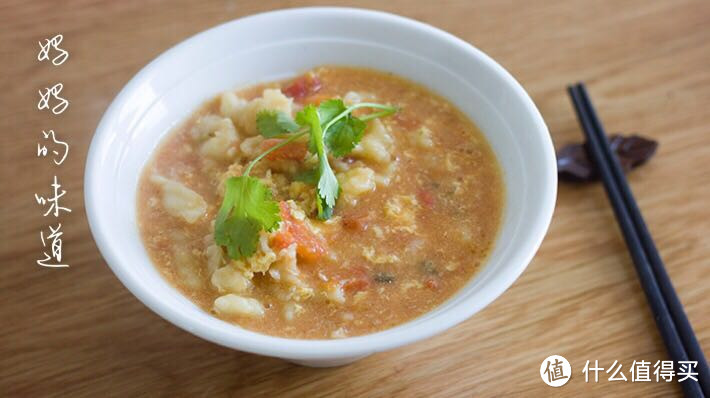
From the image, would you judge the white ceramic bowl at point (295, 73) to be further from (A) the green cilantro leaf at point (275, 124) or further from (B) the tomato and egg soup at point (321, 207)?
(A) the green cilantro leaf at point (275, 124)

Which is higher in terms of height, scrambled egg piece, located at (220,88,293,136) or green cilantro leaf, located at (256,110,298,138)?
scrambled egg piece, located at (220,88,293,136)

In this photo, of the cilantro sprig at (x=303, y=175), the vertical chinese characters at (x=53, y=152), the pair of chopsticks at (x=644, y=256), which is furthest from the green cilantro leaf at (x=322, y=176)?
the pair of chopsticks at (x=644, y=256)

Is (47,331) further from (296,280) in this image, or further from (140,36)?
(140,36)

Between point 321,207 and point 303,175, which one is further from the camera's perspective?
point 303,175

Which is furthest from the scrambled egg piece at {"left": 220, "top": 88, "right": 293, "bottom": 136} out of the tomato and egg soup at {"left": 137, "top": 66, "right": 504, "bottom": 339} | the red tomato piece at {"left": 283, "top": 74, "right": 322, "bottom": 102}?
the red tomato piece at {"left": 283, "top": 74, "right": 322, "bottom": 102}

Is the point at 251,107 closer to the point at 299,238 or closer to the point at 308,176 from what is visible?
the point at 308,176

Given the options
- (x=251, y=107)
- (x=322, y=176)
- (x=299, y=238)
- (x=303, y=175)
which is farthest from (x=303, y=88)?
(x=299, y=238)

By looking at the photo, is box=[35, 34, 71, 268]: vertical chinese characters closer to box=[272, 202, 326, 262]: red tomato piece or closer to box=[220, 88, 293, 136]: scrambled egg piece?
box=[220, 88, 293, 136]: scrambled egg piece
